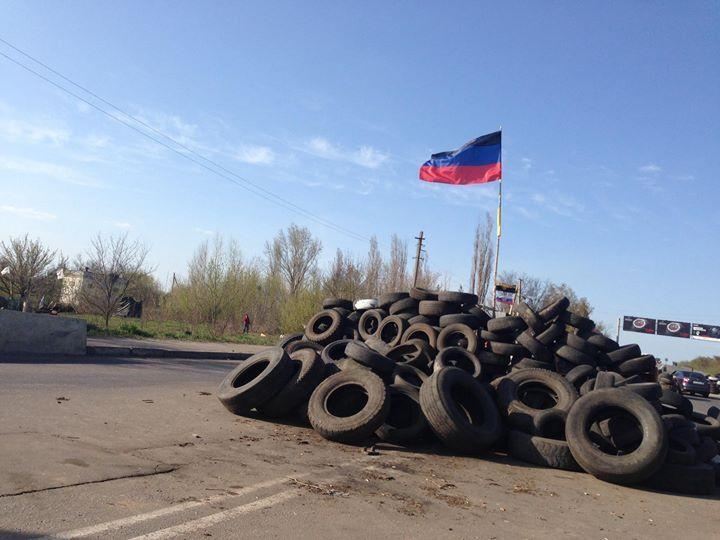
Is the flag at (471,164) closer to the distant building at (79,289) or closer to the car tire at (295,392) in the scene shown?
the car tire at (295,392)

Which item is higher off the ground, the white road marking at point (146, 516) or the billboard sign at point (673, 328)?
the billboard sign at point (673, 328)

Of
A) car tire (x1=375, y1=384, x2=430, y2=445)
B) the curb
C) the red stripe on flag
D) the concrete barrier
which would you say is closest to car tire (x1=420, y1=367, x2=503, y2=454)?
car tire (x1=375, y1=384, x2=430, y2=445)

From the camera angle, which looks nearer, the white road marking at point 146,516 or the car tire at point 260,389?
the white road marking at point 146,516

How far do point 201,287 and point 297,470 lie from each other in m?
39.2

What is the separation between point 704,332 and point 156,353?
63785 millimetres

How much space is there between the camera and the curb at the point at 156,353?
19500mm

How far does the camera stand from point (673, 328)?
69125 mm

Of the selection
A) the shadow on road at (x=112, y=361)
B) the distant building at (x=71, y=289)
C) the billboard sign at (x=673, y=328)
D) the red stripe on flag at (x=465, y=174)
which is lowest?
the shadow on road at (x=112, y=361)

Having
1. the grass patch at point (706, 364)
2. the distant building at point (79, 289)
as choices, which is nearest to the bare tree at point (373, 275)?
the distant building at point (79, 289)

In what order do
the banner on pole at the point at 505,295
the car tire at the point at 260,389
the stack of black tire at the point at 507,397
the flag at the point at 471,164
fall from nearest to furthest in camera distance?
the stack of black tire at the point at 507,397, the car tire at the point at 260,389, the flag at the point at 471,164, the banner on pole at the point at 505,295

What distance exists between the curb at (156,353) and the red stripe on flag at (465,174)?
10579 mm

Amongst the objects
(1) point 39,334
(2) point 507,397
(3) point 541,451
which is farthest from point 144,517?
(1) point 39,334

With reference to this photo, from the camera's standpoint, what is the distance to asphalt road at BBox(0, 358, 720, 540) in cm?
493

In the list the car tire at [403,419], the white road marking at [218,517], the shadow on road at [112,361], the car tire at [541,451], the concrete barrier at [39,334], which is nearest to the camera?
the white road marking at [218,517]
